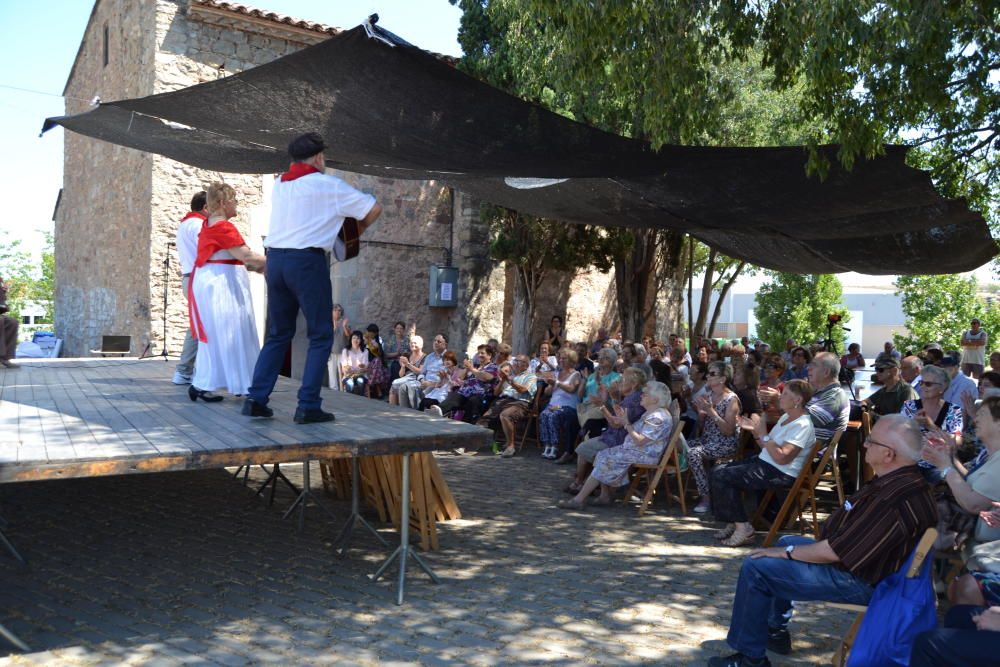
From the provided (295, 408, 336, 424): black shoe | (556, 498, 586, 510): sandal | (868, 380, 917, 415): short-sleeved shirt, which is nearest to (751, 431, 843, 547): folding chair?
(556, 498, 586, 510): sandal

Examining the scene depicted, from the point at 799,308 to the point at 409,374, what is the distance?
1906cm

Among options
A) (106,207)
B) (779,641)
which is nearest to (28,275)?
(106,207)

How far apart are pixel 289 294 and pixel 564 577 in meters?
2.21

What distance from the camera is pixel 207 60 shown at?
14.5 m

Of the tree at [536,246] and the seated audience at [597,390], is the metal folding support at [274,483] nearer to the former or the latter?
the seated audience at [597,390]

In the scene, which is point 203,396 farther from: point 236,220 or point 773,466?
point 236,220

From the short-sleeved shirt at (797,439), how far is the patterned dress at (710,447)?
3.16ft

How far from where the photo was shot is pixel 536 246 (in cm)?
1488

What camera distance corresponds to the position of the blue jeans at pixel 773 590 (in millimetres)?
3393

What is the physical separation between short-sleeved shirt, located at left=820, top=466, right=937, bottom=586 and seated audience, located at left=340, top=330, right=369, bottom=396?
Result: 8.68m

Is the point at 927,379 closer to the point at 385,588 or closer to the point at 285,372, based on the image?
the point at 385,588

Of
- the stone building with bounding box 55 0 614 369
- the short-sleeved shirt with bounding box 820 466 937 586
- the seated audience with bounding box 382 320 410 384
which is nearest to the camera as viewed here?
the short-sleeved shirt with bounding box 820 466 937 586

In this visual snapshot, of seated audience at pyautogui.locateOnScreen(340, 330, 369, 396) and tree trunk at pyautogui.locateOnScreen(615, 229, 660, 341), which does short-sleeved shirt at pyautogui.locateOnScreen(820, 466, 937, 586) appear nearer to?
seated audience at pyautogui.locateOnScreen(340, 330, 369, 396)

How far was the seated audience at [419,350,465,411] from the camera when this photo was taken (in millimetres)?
10617
